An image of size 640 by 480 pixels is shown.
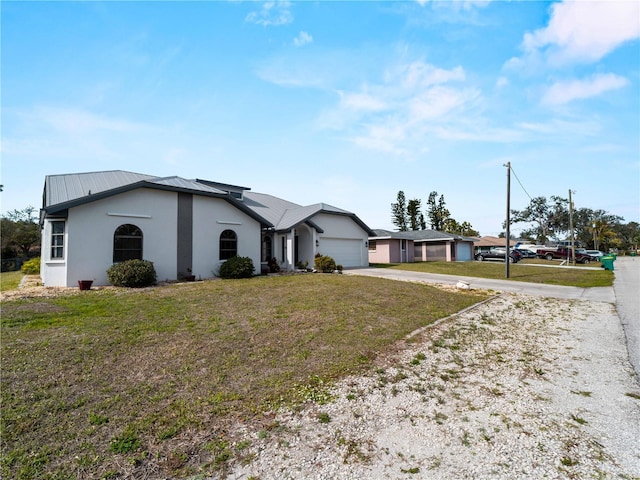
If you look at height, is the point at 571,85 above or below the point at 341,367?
above

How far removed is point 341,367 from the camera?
491 cm

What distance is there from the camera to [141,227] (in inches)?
541

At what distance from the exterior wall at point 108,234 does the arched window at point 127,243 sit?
→ 16 centimetres

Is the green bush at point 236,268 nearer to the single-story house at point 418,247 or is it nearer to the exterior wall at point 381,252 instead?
the single-story house at point 418,247

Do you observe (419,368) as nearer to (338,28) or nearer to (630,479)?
(630,479)

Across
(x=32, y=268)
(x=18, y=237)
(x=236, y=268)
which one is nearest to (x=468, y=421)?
(x=236, y=268)

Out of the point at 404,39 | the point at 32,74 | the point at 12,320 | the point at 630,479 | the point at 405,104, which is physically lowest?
the point at 630,479

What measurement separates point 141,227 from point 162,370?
10873mm

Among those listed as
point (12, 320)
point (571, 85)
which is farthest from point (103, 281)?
point (571, 85)

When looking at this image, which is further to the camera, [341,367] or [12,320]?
[12,320]

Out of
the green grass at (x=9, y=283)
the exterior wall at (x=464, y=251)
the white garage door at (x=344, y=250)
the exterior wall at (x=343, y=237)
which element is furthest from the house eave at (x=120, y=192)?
the exterior wall at (x=464, y=251)

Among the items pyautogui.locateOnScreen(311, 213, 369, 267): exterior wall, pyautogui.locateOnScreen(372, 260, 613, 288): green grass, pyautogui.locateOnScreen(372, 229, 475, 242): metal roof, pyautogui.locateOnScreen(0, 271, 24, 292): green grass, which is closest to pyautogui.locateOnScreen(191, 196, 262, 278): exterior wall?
pyautogui.locateOnScreen(311, 213, 369, 267): exterior wall

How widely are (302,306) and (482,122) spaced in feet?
36.1

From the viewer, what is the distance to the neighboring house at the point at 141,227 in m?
12.4
